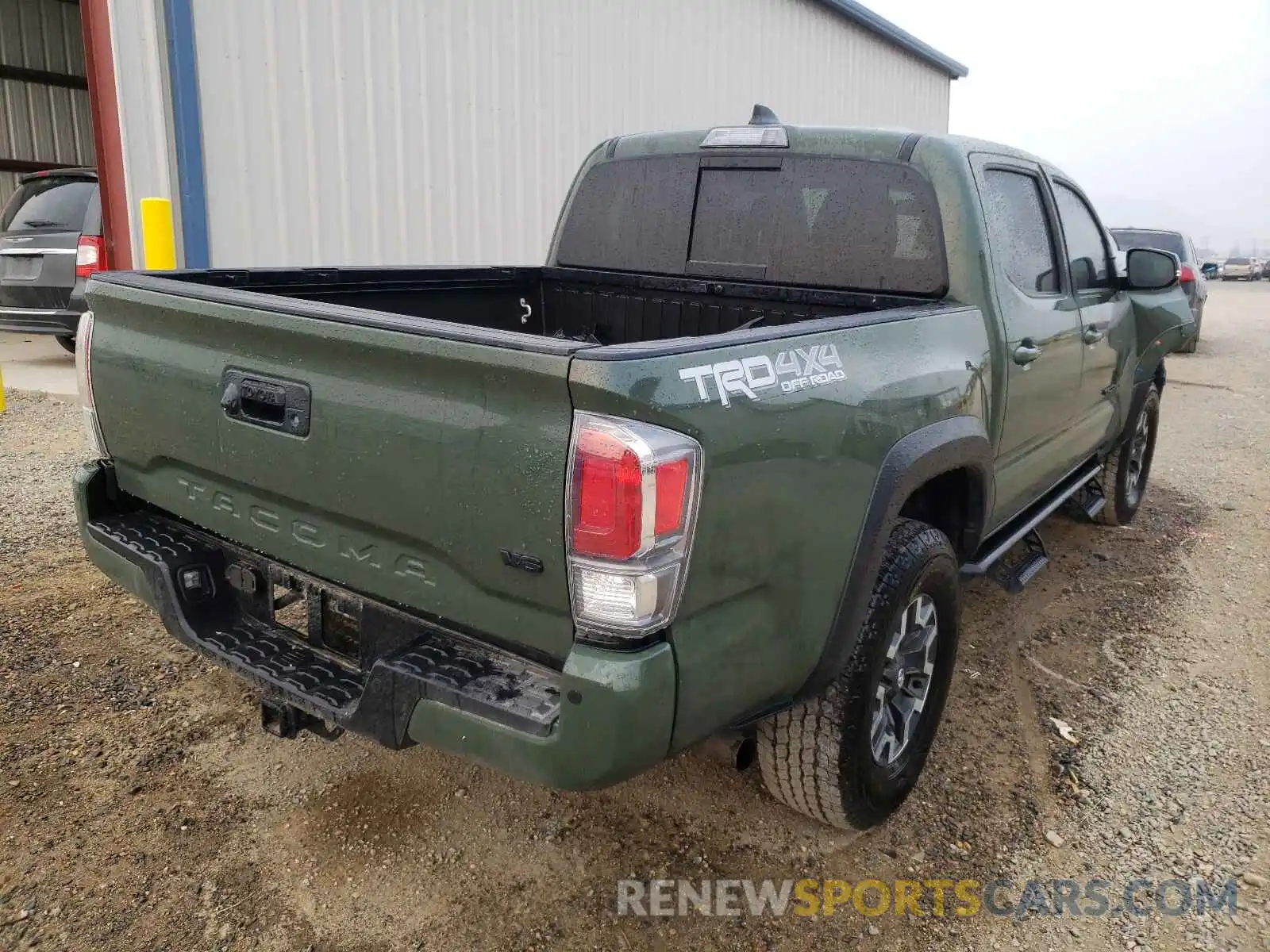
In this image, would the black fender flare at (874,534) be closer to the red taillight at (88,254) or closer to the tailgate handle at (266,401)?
the tailgate handle at (266,401)

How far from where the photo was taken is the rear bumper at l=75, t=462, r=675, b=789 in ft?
5.87

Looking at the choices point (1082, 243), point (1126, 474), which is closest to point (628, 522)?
point (1082, 243)

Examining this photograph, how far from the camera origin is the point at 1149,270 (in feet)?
13.4

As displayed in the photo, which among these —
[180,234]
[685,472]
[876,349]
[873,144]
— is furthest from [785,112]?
[685,472]

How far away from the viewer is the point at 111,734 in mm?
2979

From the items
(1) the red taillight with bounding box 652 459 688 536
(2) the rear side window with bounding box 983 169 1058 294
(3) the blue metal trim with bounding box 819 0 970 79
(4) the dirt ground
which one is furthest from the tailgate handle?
(3) the blue metal trim with bounding box 819 0 970 79

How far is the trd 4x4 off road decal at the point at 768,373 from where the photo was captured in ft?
6.10

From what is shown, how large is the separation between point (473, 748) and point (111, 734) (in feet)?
5.55

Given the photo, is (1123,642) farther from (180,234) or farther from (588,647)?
(180,234)

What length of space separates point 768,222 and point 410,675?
209 centimetres

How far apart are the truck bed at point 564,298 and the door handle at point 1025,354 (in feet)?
1.36

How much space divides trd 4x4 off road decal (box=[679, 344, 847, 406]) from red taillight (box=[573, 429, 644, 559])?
0.70 ft

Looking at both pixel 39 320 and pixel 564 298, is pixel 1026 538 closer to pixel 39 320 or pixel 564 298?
pixel 564 298

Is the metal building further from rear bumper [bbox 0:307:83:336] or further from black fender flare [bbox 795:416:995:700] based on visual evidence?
black fender flare [bbox 795:416:995:700]
